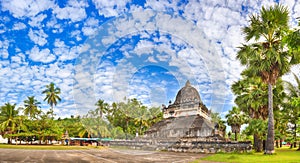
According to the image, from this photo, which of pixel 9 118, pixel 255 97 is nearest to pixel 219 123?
pixel 255 97

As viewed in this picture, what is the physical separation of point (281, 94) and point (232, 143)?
8.33 m

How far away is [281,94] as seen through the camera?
28781 millimetres

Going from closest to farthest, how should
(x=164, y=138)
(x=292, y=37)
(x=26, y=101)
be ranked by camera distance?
(x=292, y=37), (x=164, y=138), (x=26, y=101)

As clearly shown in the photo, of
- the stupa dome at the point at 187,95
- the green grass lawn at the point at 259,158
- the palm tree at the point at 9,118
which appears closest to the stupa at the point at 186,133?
the stupa dome at the point at 187,95

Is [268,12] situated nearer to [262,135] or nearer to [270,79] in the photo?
[270,79]

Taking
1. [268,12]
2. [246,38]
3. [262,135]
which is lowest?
[262,135]

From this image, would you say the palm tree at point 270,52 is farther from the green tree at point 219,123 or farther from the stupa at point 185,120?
the green tree at point 219,123

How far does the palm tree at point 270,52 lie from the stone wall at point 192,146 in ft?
22.4

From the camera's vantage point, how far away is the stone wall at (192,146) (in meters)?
28.4

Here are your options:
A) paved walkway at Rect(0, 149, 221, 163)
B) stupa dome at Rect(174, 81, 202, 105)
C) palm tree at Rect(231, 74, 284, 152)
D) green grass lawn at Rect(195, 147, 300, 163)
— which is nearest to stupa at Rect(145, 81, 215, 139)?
stupa dome at Rect(174, 81, 202, 105)

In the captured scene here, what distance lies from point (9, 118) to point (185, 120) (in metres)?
38.6

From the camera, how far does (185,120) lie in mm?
45219

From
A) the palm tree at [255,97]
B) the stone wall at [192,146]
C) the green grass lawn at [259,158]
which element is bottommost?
the stone wall at [192,146]

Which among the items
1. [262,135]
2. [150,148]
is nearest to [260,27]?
[262,135]
